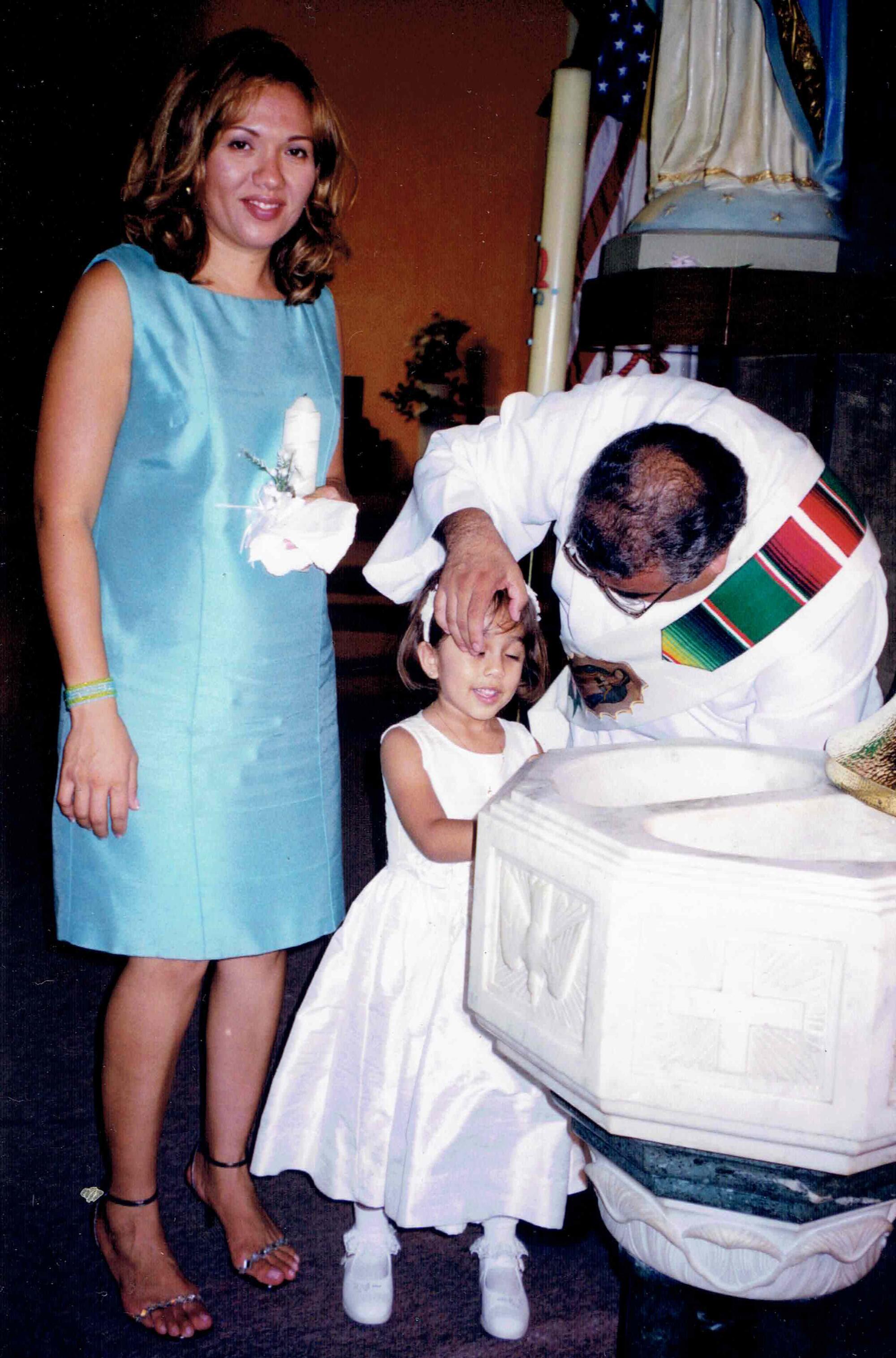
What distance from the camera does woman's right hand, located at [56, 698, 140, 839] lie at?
143 centimetres

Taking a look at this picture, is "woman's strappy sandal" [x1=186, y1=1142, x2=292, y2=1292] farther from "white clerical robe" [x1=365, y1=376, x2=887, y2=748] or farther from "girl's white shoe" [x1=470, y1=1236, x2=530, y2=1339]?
"white clerical robe" [x1=365, y1=376, x2=887, y2=748]

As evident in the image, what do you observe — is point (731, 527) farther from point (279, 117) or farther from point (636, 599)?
point (279, 117)

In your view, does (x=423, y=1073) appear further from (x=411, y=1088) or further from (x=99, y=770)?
(x=99, y=770)

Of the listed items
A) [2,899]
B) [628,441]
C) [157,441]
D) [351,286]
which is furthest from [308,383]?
[351,286]

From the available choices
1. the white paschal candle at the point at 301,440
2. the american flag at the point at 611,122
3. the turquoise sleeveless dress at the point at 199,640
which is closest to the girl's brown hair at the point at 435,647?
the turquoise sleeveless dress at the point at 199,640

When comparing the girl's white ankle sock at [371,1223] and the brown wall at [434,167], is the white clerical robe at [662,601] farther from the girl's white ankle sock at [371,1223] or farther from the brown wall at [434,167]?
the brown wall at [434,167]

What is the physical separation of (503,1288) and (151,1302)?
0.48 m

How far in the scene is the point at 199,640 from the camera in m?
1.49

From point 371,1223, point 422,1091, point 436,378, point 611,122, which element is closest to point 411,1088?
point 422,1091

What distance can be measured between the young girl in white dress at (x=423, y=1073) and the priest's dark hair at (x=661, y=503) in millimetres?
224

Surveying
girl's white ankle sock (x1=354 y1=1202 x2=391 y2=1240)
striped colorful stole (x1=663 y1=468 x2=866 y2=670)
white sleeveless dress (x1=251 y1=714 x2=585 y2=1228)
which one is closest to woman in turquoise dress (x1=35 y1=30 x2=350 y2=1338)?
white sleeveless dress (x1=251 y1=714 x2=585 y2=1228)

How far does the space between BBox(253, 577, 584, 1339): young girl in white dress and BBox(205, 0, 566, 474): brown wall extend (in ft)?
15.8

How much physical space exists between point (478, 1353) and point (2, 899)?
191cm

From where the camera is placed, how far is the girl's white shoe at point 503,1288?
1.65m
